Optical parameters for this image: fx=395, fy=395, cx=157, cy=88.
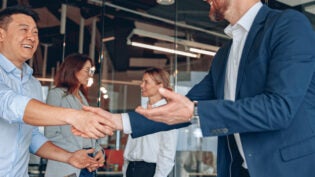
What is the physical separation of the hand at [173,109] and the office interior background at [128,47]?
13.5ft

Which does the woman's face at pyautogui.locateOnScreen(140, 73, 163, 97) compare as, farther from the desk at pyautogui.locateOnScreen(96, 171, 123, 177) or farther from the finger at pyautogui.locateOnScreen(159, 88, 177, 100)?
the desk at pyautogui.locateOnScreen(96, 171, 123, 177)

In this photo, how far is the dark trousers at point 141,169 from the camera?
345cm

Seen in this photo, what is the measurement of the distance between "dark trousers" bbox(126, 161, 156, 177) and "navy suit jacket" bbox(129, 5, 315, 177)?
2195mm

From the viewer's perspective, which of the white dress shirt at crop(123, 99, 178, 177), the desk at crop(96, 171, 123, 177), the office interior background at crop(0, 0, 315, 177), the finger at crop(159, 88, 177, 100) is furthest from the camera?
the desk at crop(96, 171, 123, 177)

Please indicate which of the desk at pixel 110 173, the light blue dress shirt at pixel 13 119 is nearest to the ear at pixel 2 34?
the light blue dress shirt at pixel 13 119

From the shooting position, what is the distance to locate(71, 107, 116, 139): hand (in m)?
1.56

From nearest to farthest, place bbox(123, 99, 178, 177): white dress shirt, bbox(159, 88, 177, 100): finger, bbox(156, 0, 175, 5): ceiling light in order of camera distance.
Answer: bbox(159, 88, 177, 100): finger < bbox(123, 99, 178, 177): white dress shirt < bbox(156, 0, 175, 5): ceiling light

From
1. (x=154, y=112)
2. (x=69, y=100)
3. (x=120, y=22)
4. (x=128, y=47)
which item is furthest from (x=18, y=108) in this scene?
(x=128, y=47)

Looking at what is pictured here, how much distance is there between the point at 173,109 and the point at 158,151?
2.25 m

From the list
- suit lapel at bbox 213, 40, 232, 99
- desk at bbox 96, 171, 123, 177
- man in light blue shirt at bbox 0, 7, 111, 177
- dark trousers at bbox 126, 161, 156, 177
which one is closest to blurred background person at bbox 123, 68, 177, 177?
dark trousers at bbox 126, 161, 156, 177

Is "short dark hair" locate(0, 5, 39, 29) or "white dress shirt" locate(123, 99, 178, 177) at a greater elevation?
"short dark hair" locate(0, 5, 39, 29)

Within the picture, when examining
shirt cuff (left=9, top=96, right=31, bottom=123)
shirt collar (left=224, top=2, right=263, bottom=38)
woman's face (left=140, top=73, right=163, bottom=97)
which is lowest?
shirt cuff (left=9, top=96, right=31, bottom=123)

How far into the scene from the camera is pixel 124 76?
29.1 ft

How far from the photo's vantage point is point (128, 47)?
8.52 meters
